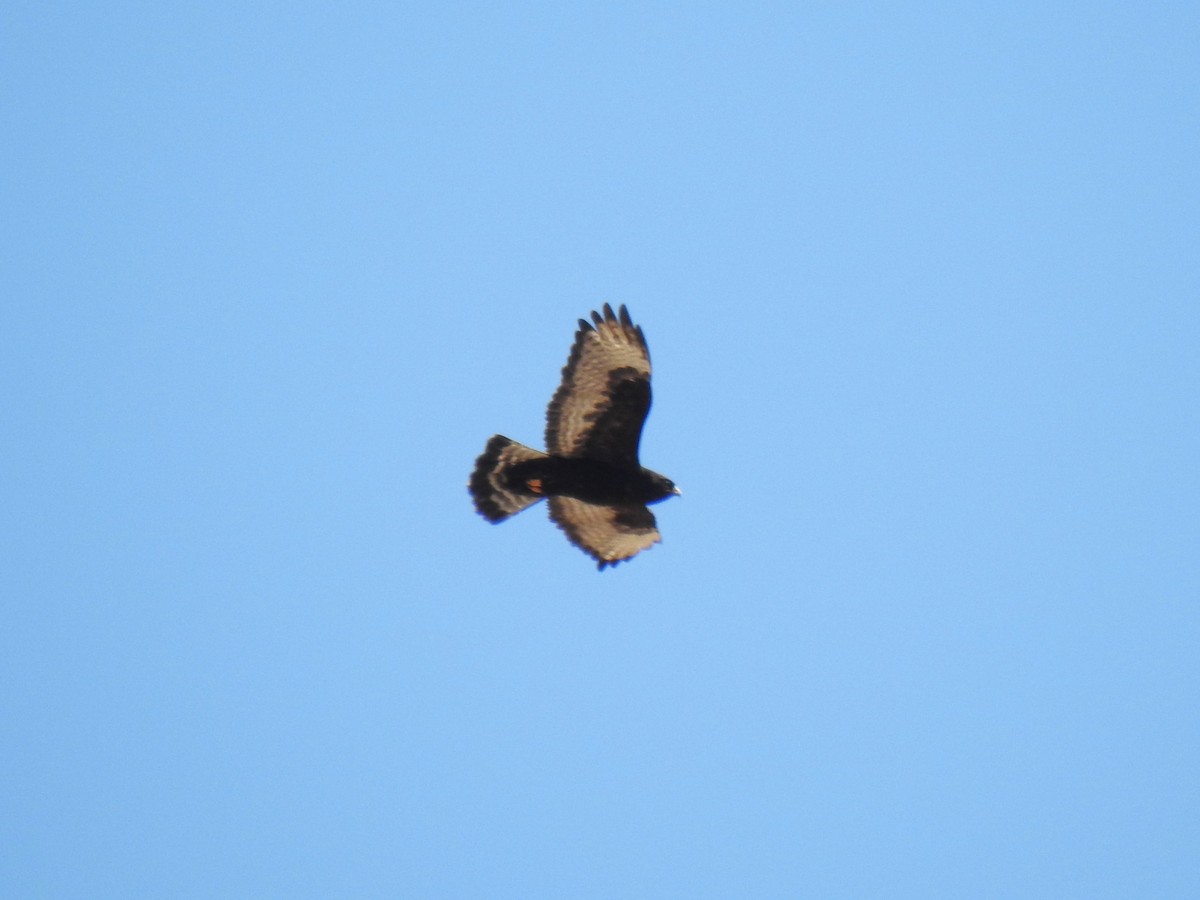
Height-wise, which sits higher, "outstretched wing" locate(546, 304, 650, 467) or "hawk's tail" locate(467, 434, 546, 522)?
"outstretched wing" locate(546, 304, 650, 467)

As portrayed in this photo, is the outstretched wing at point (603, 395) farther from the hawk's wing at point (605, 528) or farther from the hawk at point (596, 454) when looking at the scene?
the hawk's wing at point (605, 528)

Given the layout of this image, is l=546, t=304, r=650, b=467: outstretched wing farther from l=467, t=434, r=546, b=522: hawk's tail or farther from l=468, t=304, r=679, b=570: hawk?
l=467, t=434, r=546, b=522: hawk's tail

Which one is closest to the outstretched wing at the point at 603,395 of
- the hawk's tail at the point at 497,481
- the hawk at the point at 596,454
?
the hawk at the point at 596,454

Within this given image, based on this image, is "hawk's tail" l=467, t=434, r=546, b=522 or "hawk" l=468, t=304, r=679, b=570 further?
"hawk's tail" l=467, t=434, r=546, b=522

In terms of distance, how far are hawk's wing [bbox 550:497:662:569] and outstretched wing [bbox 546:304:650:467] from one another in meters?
0.54

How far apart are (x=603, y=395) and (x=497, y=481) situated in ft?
4.00

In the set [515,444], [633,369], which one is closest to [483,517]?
[515,444]

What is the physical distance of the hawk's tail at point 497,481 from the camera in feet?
44.6

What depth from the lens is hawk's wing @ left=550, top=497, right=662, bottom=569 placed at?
536 inches

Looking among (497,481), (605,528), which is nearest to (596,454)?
(605,528)

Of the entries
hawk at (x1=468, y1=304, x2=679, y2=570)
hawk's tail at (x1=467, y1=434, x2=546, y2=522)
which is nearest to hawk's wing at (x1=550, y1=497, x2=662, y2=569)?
hawk at (x1=468, y1=304, x2=679, y2=570)

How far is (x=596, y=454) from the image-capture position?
44.2 feet

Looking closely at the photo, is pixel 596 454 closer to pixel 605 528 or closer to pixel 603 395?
pixel 603 395

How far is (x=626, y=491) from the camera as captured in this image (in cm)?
1352
